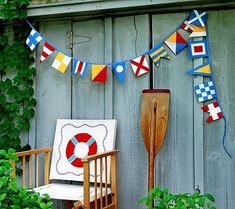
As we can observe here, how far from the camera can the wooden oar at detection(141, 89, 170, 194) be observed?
121 inches

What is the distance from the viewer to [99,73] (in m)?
3.43

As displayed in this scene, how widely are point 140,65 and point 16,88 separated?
50.8 inches

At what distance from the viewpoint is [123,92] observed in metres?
3.45

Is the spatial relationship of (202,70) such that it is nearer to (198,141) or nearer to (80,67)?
(198,141)

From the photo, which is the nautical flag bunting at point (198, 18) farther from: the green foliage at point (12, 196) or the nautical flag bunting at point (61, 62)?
the green foliage at point (12, 196)

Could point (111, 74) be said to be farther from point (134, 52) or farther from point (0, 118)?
point (0, 118)

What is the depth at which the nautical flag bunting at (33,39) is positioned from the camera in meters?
3.54

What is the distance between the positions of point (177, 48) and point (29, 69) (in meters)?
1.48

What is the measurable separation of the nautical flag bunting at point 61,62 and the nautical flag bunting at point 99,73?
0.27 m

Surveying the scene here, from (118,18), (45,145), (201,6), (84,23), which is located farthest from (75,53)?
(201,6)

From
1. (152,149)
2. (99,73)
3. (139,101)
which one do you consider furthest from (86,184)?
(99,73)

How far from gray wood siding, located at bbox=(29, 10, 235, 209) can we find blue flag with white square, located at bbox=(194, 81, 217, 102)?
6 centimetres

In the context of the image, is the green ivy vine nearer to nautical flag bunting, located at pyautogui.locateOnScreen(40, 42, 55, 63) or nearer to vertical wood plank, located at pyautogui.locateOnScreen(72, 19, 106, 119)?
nautical flag bunting, located at pyautogui.locateOnScreen(40, 42, 55, 63)

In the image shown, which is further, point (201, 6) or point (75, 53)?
point (75, 53)
